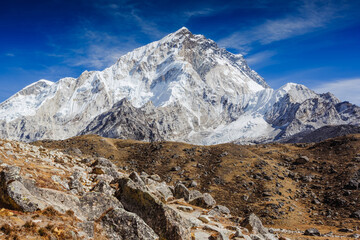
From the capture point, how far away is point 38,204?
39.7 feet

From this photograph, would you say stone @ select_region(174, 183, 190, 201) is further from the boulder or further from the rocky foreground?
the rocky foreground

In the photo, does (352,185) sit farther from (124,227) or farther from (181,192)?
(124,227)

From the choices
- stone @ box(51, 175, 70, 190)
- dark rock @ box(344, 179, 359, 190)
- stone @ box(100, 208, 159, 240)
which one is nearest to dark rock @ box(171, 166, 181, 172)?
dark rock @ box(344, 179, 359, 190)

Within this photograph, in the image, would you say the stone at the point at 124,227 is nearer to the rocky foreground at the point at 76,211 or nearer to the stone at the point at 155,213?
the rocky foreground at the point at 76,211

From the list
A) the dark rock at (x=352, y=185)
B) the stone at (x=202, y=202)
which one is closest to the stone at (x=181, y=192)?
the stone at (x=202, y=202)

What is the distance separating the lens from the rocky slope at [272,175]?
142 feet

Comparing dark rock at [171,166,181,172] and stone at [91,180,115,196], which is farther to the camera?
dark rock at [171,166,181,172]

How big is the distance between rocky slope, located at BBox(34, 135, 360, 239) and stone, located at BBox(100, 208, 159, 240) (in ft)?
86.7

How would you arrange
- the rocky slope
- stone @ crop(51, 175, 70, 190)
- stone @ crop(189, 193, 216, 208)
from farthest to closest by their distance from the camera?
the rocky slope
stone @ crop(189, 193, 216, 208)
stone @ crop(51, 175, 70, 190)

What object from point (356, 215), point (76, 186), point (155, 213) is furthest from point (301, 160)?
point (76, 186)

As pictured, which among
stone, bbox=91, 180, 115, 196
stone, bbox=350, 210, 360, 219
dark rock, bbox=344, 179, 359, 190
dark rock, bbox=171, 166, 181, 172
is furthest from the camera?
dark rock, bbox=171, 166, 181, 172

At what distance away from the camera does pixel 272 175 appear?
57.0 m

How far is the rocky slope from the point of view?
4334cm

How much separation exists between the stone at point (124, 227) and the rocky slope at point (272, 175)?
26.4 metres
